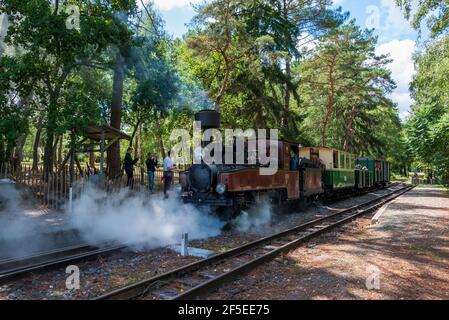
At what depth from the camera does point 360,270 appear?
255 inches

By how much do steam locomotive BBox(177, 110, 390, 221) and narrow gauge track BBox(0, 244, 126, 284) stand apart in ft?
9.59

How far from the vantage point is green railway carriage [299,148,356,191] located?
17594 millimetres

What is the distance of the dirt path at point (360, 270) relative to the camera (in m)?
5.43

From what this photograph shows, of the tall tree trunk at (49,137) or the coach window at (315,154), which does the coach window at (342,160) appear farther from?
the tall tree trunk at (49,137)

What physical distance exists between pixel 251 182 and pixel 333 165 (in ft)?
31.1

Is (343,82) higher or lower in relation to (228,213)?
higher

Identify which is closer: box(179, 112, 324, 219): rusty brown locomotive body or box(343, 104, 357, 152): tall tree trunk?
box(179, 112, 324, 219): rusty brown locomotive body

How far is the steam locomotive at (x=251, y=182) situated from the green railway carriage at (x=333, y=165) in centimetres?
4

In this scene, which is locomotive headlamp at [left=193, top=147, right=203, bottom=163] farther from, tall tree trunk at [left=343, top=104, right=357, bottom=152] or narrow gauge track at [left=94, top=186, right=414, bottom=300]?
tall tree trunk at [left=343, top=104, right=357, bottom=152]

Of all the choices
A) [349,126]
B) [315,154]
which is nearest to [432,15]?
[315,154]

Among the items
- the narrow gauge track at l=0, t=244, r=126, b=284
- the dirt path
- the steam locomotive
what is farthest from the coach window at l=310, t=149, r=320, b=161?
the narrow gauge track at l=0, t=244, r=126, b=284

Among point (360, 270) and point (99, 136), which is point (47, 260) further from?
point (99, 136)

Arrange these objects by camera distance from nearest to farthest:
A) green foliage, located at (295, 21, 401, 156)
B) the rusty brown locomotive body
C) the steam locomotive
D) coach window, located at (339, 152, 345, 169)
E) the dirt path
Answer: the dirt path, the rusty brown locomotive body, the steam locomotive, coach window, located at (339, 152, 345, 169), green foliage, located at (295, 21, 401, 156)

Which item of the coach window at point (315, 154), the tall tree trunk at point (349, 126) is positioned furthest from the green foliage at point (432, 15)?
the tall tree trunk at point (349, 126)
